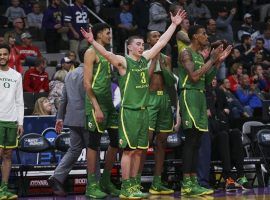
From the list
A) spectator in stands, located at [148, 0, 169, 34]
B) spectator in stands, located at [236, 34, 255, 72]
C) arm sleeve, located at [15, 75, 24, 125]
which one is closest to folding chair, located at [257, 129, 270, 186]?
arm sleeve, located at [15, 75, 24, 125]

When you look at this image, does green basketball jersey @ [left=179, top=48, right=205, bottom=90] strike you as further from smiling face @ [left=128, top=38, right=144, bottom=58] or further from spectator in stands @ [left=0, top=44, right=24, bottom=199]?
spectator in stands @ [left=0, top=44, right=24, bottom=199]

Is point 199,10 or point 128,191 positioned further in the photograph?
point 199,10

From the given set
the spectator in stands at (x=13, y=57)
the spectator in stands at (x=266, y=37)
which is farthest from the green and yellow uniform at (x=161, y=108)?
the spectator in stands at (x=266, y=37)

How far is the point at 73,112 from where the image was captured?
1293 centimetres

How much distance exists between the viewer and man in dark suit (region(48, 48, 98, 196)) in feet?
42.0

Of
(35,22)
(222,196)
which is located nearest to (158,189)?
(222,196)

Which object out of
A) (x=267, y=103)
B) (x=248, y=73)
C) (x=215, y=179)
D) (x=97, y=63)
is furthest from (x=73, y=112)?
(x=248, y=73)

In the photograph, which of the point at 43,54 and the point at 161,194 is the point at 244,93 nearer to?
the point at 43,54

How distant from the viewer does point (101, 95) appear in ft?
40.7

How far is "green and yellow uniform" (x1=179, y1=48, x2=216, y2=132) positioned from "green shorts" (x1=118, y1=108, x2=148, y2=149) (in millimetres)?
958

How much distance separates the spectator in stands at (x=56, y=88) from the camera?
53.9 feet

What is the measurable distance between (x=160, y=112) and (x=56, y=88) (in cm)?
436

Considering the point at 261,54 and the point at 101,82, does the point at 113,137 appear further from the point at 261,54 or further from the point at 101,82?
the point at 261,54

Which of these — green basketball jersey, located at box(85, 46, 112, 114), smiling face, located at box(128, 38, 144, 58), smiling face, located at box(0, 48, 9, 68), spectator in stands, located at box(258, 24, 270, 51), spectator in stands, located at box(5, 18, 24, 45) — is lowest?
green basketball jersey, located at box(85, 46, 112, 114)
